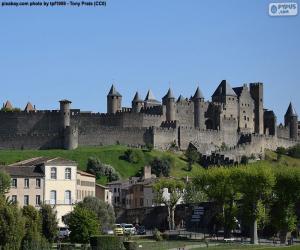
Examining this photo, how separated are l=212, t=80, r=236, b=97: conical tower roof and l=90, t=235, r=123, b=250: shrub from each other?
319 feet

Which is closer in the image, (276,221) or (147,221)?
(276,221)

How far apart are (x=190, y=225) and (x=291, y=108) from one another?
85074 mm

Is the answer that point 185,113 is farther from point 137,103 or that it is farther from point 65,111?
point 65,111

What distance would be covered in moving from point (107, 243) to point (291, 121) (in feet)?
370

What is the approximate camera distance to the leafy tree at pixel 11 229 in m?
49.4

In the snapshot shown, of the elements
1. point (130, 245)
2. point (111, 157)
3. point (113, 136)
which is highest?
point (113, 136)

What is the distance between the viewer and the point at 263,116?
511 ft

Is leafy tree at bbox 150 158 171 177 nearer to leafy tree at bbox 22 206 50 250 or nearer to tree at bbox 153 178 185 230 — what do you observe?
tree at bbox 153 178 185 230

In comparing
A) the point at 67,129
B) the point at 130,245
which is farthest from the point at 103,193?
the point at 130,245

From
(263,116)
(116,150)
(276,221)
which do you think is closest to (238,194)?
(276,221)

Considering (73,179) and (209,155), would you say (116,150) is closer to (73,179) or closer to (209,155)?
(209,155)

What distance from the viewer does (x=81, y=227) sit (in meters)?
57.7

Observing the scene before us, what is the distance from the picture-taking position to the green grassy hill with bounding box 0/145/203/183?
115 metres

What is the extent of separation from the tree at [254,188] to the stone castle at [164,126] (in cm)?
5342
